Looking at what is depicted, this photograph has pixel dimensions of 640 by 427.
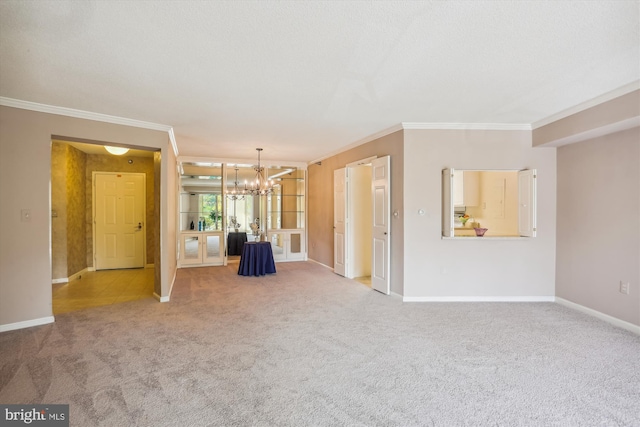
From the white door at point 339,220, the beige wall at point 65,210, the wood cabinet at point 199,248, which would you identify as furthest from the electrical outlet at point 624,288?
the beige wall at point 65,210

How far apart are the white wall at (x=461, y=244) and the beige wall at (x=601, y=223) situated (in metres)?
0.35

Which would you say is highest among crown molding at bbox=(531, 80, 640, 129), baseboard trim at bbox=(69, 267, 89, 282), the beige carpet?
crown molding at bbox=(531, 80, 640, 129)

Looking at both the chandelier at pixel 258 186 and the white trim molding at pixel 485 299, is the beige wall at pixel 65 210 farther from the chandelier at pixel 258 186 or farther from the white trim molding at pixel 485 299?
the white trim molding at pixel 485 299

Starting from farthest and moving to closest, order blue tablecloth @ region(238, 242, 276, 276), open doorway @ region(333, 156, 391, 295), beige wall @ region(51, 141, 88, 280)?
blue tablecloth @ region(238, 242, 276, 276), open doorway @ region(333, 156, 391, 295), beige wall @ region(51, 141, 88, 280)

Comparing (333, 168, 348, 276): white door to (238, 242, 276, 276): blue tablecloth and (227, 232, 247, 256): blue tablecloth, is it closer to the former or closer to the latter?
(238, 242, 276, 276): blue tablecloth

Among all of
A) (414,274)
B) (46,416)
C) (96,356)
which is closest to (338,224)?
(414,274)

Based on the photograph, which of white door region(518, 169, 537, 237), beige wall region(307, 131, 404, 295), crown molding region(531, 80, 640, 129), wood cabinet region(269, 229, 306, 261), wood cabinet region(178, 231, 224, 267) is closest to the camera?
crown molding region(531, 80, 640, 129)

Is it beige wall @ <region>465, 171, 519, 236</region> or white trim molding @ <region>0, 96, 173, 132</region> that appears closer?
white trim molding @ <region>0, 96, 173, 132</region>

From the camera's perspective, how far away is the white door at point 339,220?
6384 millimetres

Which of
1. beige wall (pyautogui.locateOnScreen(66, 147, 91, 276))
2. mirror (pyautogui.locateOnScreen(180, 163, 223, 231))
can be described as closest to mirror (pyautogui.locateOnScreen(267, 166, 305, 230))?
mirror (pyautogui.locateOnScreen(180, 163, 223, 231))

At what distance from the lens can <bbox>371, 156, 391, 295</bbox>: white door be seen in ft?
16.7

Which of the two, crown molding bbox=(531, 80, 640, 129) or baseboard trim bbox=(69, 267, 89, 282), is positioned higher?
crown molding bbox=(531, 80, 640, 129)

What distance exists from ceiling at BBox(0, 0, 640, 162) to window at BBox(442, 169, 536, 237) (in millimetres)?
1059

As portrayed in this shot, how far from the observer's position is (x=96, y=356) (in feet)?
9.74
